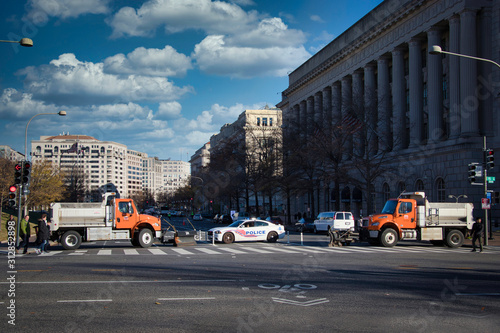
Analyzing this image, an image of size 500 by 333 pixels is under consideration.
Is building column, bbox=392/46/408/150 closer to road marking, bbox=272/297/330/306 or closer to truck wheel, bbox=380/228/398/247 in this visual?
truck wheel, bbox=380/228/398/247

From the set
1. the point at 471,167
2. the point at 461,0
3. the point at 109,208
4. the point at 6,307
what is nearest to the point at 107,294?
the point at 6,307

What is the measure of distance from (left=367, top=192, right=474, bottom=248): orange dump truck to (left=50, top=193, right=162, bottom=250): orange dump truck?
42.1 feet

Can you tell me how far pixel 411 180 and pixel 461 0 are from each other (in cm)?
1804

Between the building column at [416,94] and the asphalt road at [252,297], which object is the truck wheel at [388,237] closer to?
the asphalt road at [252,297]

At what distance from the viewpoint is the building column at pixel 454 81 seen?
148 feet

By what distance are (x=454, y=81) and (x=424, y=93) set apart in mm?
7938

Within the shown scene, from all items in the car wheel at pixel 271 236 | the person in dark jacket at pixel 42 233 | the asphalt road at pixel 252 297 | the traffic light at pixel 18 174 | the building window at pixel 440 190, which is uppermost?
the traffic light at pixel 18 174

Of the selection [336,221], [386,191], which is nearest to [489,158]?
[336,221]

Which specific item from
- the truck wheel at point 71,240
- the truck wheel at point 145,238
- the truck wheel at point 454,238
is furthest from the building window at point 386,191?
the truck wheel at point 71,240

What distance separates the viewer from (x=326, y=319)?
9148 millimetres

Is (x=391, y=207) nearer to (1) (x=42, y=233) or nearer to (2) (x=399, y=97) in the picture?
(1) (x=42, y=233)

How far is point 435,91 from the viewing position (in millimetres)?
48594

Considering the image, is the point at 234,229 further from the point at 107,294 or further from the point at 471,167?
the point at 107,294

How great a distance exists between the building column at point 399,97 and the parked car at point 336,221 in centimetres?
1422
